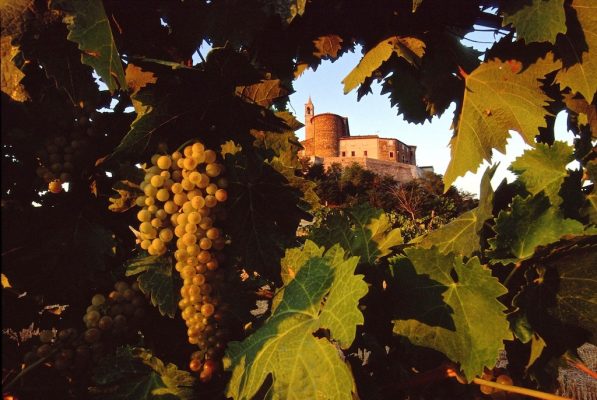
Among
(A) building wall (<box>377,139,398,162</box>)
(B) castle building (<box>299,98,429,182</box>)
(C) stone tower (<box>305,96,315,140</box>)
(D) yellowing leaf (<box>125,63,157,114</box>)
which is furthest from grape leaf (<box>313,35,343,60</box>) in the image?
Result: (A) building wall (<box>377,139,398,162</box>)

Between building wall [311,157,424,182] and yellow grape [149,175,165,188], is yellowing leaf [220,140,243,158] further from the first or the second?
building wall [311,157,424,182]

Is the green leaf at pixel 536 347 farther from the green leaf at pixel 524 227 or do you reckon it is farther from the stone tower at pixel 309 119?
the stone tower at pixel 309 119

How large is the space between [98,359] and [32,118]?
2.09ft

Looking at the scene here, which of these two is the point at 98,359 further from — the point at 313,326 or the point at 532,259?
the point at 532,259

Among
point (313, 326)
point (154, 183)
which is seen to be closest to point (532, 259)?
point (313, 326)

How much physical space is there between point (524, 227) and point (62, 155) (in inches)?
50.7

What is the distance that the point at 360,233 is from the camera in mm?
1457

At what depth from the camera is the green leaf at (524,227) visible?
49.3 inches

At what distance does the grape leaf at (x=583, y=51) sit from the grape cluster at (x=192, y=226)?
141 centimetres

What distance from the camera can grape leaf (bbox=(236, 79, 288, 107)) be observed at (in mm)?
1238

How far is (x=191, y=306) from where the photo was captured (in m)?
1.16

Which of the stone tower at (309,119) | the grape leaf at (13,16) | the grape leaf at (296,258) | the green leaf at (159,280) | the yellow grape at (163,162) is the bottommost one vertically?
the green leaf at (159,280)

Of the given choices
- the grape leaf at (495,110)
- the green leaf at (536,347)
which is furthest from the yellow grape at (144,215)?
the grape leaf at (495,110)

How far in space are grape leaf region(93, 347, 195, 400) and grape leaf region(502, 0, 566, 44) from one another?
1540 millimetres
